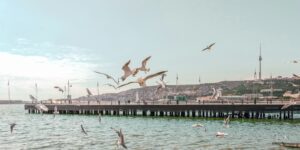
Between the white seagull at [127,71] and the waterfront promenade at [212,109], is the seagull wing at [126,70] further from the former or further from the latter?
the waterfront promenade at [212,109]

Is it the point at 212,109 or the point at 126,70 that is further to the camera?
the point at 212,109

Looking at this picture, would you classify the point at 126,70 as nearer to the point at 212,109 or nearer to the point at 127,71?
Answer: the point at 127,71

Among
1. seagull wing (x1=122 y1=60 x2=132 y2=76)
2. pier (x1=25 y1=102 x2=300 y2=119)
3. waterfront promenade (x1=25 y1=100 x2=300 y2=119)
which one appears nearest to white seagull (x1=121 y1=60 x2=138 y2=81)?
seagull wing (x1=122 y1=60 x2=132 y2=76)

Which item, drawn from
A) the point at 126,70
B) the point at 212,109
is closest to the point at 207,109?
the point at 212,109

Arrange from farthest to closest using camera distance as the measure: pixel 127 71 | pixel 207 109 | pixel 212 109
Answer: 1. pixel 207 109
2. pixel 212 109
3. pixel 127 71

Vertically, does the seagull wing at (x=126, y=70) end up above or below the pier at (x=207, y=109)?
above

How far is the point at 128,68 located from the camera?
14.8 metres

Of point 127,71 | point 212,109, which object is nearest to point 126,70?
point 127,71

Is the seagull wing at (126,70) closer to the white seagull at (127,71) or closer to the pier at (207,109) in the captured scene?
the white seagull at (127,71)

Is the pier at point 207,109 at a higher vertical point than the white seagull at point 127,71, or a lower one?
lower

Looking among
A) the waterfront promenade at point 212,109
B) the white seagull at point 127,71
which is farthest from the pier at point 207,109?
the white seagull at point 127,71

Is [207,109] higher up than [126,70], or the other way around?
[126,70]

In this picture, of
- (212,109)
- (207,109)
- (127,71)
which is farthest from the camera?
(207,109)

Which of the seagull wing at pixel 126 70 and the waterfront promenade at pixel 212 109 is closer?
the seagull wing at pixel 126 70
